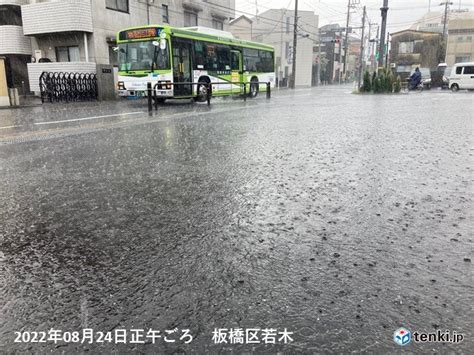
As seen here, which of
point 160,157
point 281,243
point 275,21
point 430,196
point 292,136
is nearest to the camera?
point 281,243

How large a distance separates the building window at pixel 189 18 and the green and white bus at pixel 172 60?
10.9 m

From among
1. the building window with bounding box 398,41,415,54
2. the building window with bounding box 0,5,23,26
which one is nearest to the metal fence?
the building window with bounding box 0,5,23,26

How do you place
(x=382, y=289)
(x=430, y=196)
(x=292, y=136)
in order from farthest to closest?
1. (x=292, y=136)
2. (x=430, y=196)
3. (x=382, y=289)

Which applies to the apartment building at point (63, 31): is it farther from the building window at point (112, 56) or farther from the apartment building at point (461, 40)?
the apartment building at point (461, 40)

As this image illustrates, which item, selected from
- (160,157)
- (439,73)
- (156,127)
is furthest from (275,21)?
(160,157)

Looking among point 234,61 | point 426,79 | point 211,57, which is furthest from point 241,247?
point 426,79

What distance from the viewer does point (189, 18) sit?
3102cm

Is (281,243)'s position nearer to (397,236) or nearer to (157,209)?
(397,236)

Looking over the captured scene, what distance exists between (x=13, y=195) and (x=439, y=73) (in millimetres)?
43184

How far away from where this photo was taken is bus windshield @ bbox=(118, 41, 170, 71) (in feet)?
54.8

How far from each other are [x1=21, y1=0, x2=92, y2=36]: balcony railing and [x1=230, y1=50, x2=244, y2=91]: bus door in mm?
8231

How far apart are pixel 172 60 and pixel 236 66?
6151 mm

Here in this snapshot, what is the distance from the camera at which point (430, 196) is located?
388 centimetres

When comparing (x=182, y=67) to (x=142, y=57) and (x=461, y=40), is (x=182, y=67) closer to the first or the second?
(x=142, y=57)
